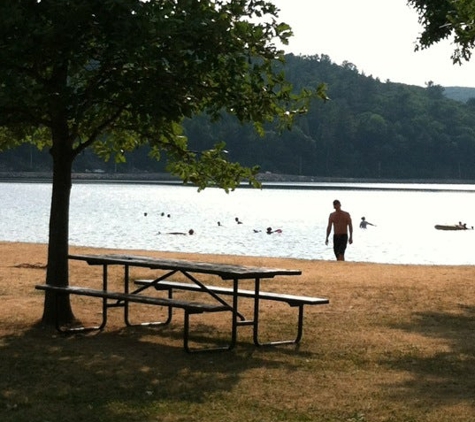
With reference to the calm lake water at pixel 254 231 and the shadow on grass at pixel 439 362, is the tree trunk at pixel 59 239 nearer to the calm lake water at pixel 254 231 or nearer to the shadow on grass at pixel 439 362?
the shadow on grass at pixel 439 362

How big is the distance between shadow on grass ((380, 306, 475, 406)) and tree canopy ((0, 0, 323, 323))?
3.19m

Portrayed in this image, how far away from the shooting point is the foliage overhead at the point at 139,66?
1187cm

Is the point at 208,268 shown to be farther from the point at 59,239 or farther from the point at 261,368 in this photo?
the point at 59,239

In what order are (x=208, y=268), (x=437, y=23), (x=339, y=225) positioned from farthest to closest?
(x=339, y=225) < (x=437, y=23) < (x=208, y=268)

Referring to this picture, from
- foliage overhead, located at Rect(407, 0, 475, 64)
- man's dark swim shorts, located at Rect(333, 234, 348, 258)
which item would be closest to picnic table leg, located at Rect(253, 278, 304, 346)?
foliage overhead, located at Rect(407, 0, 475, 64)

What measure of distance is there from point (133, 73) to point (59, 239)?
8.04ft

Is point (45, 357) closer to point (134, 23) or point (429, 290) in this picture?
point (134, 23)

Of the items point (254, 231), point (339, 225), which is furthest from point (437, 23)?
point (254, 231)

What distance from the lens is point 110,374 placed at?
10.7 metres

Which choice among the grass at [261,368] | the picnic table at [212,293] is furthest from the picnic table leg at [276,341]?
the grass at [261,368]

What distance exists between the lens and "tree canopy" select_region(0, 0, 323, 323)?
39.0ft

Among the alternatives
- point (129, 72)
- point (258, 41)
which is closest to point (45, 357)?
point (129, 72)

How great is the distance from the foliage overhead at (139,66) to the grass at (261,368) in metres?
2.46

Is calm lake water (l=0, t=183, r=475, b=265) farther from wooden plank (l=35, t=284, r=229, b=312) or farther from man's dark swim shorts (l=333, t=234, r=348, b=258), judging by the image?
→ wooden plank (l=35, t=284, r=229, b=312)
